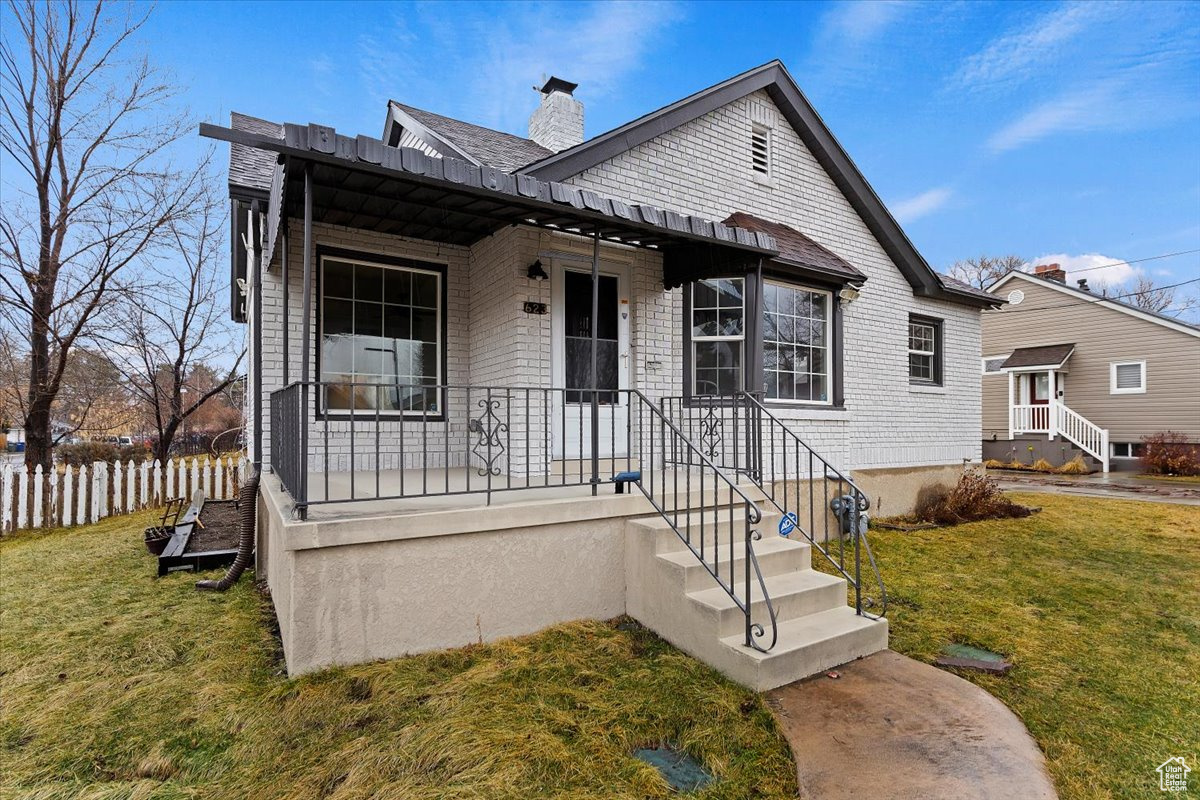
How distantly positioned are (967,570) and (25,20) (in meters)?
19.4

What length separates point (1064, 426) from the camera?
17.3m

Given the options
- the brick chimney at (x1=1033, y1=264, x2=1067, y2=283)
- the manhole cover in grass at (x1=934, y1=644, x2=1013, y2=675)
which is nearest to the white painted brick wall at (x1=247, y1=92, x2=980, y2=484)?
the manhole cover in grass at (x1=934, y1=644, x2=1013, y2=675)

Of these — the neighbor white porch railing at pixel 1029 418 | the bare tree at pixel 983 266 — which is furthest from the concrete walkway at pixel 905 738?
the bare tree at pixel 983 266

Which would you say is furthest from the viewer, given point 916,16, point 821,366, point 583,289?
point 916,16

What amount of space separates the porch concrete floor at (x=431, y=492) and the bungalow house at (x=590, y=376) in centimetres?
6

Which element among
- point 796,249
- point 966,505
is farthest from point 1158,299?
point 796,249

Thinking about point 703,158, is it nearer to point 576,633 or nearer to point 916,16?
point 576,633

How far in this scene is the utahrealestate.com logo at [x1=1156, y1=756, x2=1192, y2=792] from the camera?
96.9 inches

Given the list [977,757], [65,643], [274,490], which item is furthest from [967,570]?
[65,643]

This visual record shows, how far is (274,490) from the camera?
457 cm

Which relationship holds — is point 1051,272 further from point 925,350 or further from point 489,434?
point 489,434

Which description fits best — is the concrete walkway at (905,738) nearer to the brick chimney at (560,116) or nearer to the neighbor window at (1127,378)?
the brick chimney at (560,116)

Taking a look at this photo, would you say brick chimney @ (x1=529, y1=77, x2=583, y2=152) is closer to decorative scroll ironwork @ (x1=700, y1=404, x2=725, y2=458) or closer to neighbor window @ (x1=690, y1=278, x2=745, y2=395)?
neighbor window @ (x1=690, y1=278, x2=745, y2=395)

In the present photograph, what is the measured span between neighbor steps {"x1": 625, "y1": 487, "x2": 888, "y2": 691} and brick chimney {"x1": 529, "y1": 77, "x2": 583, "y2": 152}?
20.7ft
